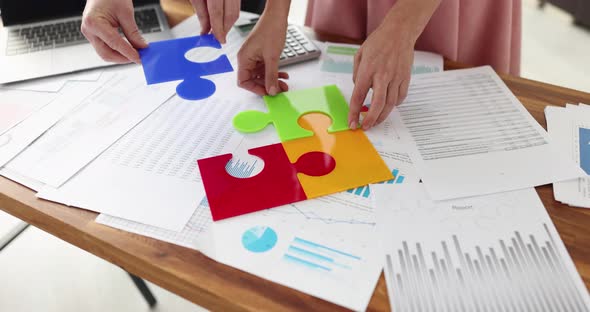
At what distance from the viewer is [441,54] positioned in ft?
3.27

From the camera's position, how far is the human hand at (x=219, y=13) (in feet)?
2.81

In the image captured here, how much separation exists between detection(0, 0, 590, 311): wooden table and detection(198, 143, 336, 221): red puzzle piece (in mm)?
92

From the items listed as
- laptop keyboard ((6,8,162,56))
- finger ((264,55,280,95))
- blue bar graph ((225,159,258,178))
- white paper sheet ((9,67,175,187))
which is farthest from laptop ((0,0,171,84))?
blue bar graph ((225,159,258,178))

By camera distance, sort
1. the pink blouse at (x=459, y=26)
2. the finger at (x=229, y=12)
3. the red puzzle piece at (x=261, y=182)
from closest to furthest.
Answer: the red puzzle piece at (x=261, y=182) < the finger at (x=229, y=12) < the pink blouse at (x=459, y=26)

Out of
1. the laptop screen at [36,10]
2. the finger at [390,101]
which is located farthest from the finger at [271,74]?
the laptop screen at [36,10]

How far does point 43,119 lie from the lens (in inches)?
32.9

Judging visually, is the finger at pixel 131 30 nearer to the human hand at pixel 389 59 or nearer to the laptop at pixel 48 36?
the laptop at pixel 48 36

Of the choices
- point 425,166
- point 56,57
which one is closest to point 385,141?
point 425,166

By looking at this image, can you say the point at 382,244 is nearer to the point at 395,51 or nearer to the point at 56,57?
the point at 395,51

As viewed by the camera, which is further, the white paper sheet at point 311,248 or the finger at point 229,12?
the finger at point 229,12

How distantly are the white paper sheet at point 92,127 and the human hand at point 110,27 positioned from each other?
73mm

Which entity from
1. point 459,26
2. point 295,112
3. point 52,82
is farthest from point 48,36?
point 459,26

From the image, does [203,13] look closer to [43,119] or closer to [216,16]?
[216,16]

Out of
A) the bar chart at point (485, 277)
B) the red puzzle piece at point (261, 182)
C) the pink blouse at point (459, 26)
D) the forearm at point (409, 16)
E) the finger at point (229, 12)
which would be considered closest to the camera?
the bar chart at point (485, 277)
